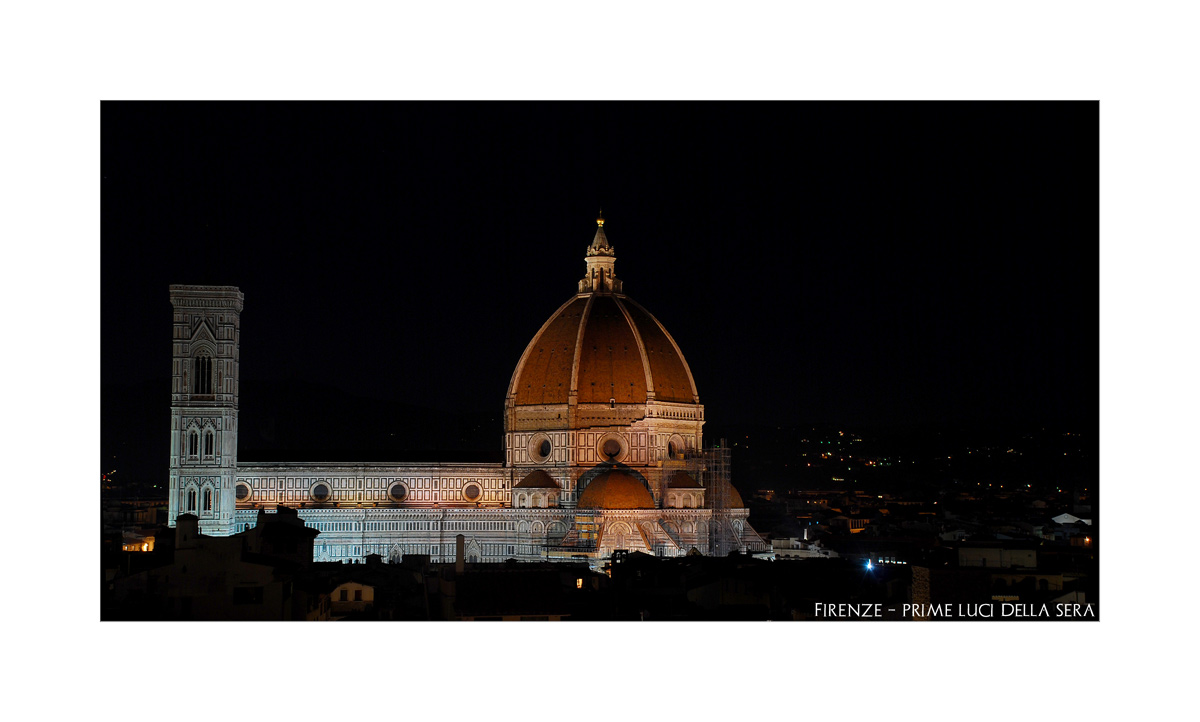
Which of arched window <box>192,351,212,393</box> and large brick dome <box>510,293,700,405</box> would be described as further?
large brick dome <box>510,293,700,405</box>

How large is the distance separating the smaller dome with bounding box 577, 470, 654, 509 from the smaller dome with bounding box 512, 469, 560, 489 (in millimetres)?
2442

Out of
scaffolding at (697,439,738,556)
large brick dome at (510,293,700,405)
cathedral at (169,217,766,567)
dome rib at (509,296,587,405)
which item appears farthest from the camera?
dome rib at (509,296,587,405)

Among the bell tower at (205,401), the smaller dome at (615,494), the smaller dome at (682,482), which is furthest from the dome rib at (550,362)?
the bell tower at (205,401)

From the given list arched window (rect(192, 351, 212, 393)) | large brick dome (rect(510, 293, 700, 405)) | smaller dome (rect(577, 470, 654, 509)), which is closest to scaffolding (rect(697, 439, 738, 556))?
smaller dome (rect(577, 470, 654, 509))

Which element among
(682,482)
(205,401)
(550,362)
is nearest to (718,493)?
(682,482)

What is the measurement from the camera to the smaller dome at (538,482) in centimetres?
5934

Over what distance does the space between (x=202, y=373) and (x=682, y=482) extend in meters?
17.1

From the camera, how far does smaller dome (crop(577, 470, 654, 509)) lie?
55781 mm

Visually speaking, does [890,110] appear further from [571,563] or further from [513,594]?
[571,563]

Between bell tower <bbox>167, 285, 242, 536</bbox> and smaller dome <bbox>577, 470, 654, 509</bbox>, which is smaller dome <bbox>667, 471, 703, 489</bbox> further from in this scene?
bell tower <bbox>167, 285, 242, 536</bbox>

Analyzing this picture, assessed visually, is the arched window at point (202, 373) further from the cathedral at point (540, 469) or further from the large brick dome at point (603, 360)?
the large brick dome at point (603, 360)

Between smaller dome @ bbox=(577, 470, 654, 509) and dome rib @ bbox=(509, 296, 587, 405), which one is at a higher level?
dome rib @ bbox=(509, 296, 587, 405)

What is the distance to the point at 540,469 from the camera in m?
60.9

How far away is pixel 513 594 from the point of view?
34.1m
